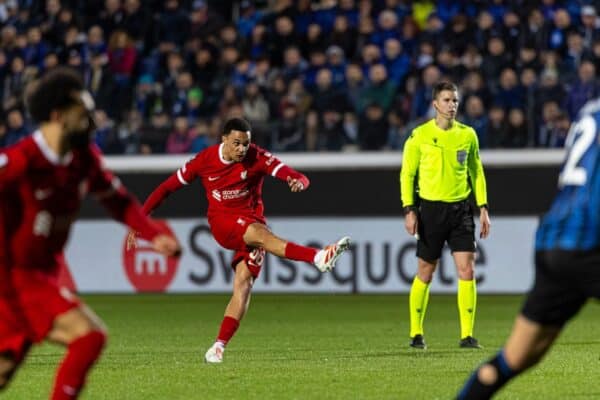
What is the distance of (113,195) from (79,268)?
14.5m

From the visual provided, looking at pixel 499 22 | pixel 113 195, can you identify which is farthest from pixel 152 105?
pixel 113 195

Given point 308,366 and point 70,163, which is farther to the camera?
point 308,366

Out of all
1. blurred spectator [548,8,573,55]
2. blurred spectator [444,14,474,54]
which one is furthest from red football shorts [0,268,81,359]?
blurred spectator [548,8,573,55]

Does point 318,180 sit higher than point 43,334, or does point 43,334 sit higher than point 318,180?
point 43,334

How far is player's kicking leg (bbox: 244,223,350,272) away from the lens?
1088 centimetres

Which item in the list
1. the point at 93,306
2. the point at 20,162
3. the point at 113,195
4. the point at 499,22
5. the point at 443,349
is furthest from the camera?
the point at 499,22

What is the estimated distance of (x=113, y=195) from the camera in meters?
6.89

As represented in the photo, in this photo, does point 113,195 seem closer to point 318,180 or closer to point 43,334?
point 43,334

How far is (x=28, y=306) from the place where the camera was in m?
6.44

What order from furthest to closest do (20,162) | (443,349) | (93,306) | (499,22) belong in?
(499,22) < (93,306) < (443,349) < (20,162)

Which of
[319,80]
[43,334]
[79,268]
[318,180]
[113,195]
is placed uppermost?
[113,195]

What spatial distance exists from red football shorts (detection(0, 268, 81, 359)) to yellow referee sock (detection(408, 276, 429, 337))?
612 centimetres

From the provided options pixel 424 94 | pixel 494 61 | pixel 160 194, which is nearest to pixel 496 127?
pixel 494 61

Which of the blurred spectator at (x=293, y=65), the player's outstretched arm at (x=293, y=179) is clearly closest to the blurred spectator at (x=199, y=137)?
the blurred spectator at (x=293, y=65)
